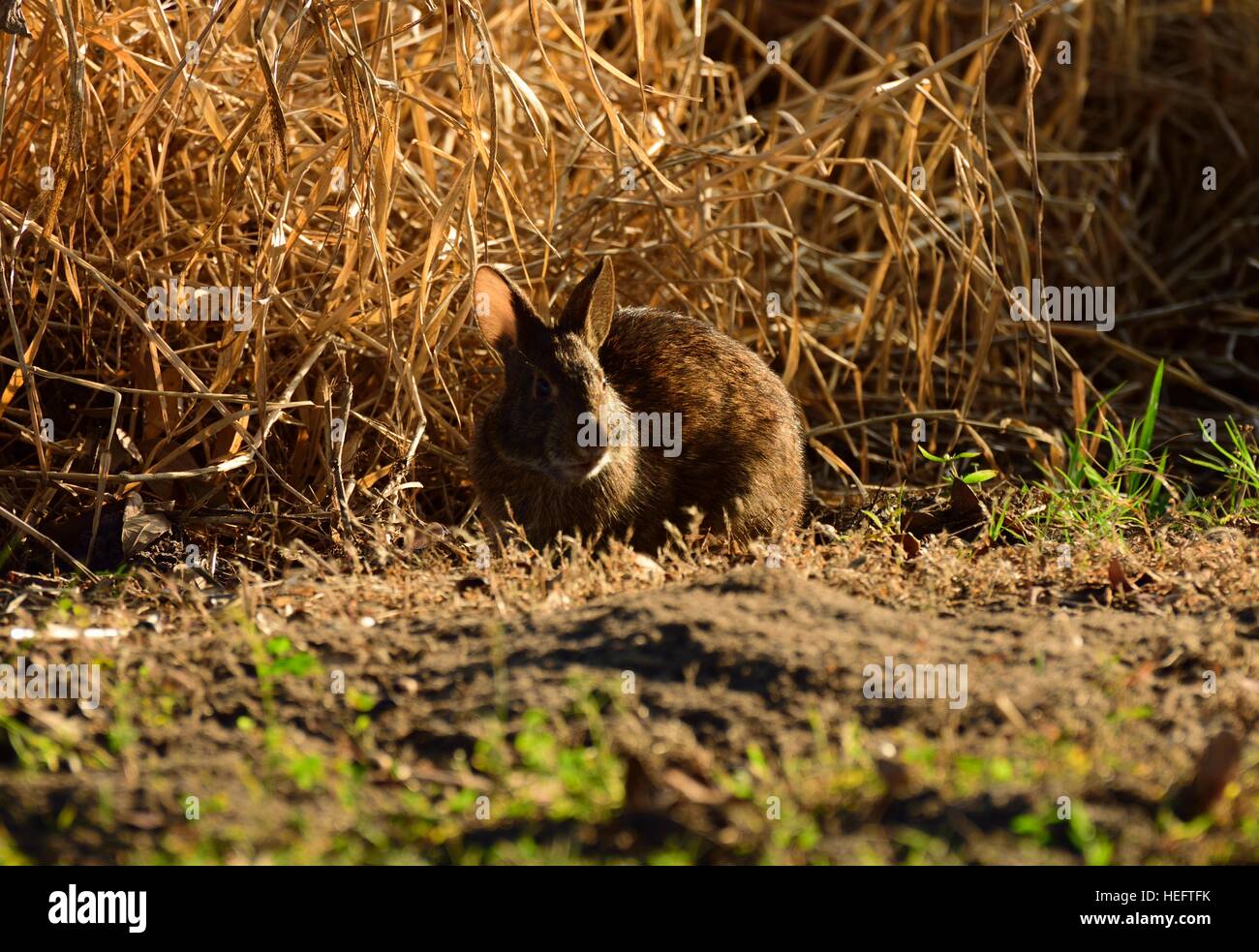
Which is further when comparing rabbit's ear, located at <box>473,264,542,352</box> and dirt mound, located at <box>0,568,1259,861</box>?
rabbit's ear, located at <box>473,264,542,352</box>

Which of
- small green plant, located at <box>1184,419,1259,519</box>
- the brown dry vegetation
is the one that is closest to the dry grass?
the brown dry vegetation

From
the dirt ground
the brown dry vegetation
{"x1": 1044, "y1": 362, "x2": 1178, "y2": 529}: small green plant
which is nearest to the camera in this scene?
the dirt ground

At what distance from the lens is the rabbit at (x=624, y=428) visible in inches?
171

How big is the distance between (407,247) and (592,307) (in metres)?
1.43

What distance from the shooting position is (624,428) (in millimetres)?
4453

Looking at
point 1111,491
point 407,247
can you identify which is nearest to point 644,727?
point 1111,491

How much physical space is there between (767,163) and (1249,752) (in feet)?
11.4

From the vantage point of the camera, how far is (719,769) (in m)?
2.71

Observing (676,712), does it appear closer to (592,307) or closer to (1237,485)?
(592,307)

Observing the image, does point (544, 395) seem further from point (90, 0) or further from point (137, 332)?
point (90, 0)

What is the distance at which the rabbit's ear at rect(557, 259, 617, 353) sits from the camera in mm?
4367

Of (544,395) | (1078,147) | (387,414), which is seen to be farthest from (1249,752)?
(1078,147)

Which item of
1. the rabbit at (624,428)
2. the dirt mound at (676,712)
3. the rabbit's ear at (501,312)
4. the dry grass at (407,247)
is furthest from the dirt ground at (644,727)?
the dry grass at (407,247)

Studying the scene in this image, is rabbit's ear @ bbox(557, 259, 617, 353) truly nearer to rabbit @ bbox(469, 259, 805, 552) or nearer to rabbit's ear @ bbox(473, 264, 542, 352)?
rabbit @ bbox(469, 259, 805, 552)
